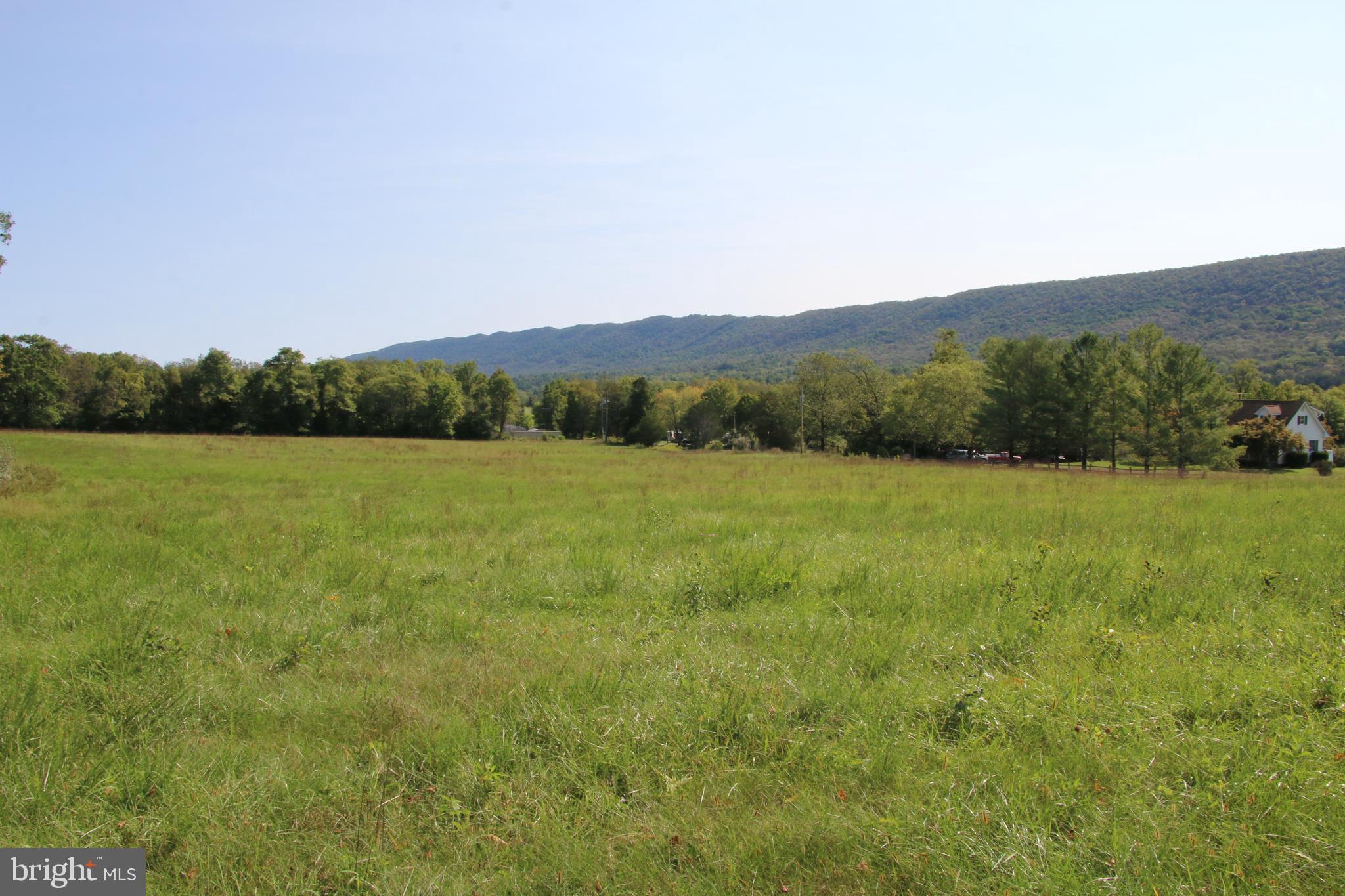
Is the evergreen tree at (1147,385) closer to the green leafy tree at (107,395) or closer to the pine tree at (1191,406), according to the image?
the pine tree at (1191,406)

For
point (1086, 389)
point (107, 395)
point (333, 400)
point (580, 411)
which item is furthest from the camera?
point (580, 411)

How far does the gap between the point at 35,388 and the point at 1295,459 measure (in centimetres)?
10950

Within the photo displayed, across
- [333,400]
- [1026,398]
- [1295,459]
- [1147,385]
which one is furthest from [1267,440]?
Result: [333,400]

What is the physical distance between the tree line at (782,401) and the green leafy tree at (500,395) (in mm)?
250

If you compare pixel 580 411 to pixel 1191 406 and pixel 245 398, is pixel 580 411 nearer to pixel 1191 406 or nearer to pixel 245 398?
pixel 245 398

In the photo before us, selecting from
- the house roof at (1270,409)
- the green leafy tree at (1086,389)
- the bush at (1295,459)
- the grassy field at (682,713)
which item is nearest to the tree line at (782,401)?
the green leafy tree at (1086,389)

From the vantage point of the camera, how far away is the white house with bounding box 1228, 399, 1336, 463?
207 feet

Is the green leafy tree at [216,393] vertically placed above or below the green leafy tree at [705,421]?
above

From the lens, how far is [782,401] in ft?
232

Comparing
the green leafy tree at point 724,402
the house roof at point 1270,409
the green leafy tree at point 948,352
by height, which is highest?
the green leafy tree at point 948,352

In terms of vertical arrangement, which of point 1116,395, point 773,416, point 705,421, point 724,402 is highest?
point 724,402

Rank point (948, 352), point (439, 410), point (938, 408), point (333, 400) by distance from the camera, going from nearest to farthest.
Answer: point (938, 408), point (948, 352), point (333, 400), point (439, 410)

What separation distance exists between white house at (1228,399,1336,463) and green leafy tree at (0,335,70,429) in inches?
3865

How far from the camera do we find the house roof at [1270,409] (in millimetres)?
62250
